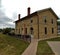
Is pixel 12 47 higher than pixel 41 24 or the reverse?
the reverse

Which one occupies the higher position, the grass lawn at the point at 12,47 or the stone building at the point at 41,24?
the stone building at the point at 41,24

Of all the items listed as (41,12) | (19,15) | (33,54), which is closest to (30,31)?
Answer: (41,12)

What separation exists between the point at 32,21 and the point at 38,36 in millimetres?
4242

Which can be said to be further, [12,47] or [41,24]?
[41,24]

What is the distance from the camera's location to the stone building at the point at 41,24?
3825 centimetres

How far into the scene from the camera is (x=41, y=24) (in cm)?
3862

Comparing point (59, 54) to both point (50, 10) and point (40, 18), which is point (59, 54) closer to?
point (40, 18)

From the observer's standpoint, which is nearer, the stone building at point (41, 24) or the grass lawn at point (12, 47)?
the grass lawn at point (12, 47)

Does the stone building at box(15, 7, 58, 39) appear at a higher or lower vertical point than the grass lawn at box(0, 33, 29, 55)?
higher

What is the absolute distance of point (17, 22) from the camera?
50.4 metres

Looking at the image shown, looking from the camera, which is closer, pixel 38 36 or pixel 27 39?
pixel 27 39

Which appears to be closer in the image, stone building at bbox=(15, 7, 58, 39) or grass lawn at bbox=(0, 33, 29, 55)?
grass lawn at bbox=(0, 33, 29, 55)

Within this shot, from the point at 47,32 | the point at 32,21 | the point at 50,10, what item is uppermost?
the point at 50,10

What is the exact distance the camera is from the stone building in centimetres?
3825
